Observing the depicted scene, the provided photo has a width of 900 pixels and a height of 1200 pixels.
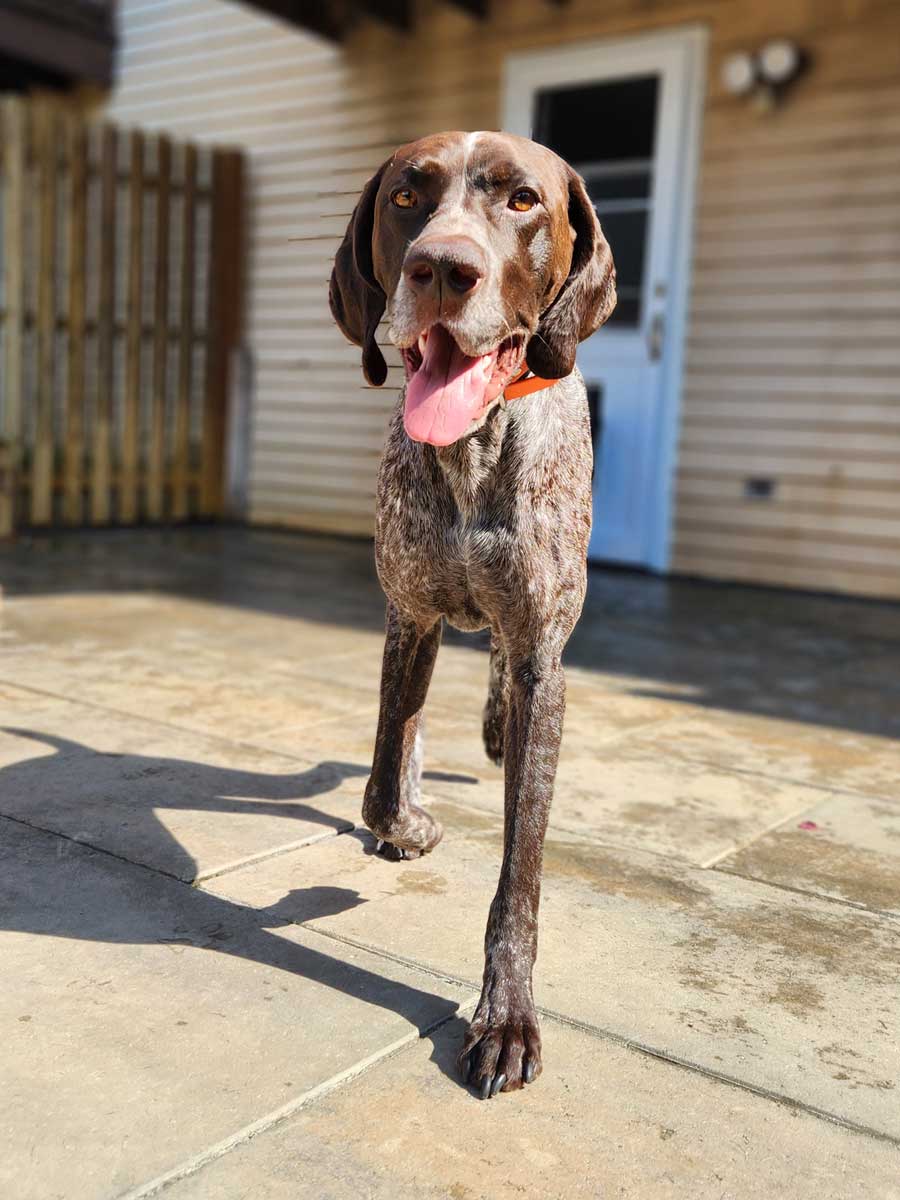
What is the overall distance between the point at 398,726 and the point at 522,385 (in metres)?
0.75

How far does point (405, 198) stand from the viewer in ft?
6.40

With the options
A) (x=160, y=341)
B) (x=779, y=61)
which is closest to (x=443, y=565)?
(x=779, y=61)

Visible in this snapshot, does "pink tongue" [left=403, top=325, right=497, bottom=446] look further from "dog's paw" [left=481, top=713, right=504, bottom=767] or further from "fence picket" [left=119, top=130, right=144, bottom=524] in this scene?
"fence picket" [left=119, top=130, right=144, bottom=524]

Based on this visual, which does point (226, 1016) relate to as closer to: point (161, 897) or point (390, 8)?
point (161, 897)

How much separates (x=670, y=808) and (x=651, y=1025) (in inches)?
46.7

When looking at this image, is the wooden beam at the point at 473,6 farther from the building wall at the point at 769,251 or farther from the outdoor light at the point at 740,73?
the outdoor light at the point at 740,73

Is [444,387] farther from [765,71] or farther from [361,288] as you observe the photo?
[765,71]

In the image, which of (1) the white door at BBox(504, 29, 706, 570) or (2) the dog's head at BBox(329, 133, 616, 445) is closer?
(2) the dog's head at BBox(329, 133, 616, 445)

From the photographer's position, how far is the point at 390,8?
8.47 m

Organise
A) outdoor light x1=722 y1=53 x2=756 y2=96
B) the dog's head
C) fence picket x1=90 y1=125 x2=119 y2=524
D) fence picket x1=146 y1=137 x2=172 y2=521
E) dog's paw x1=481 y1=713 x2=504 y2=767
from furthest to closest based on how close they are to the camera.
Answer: fence picket x1=146 y1=137 x2=172 y2=521
fence picket x1=90 y1=125 x2=119 y2=524
outdoor light x1=722 y1=53 x2=756 y2=96
dog's paw x1=481 y1=713 x2=504 y2=767
the dog's head

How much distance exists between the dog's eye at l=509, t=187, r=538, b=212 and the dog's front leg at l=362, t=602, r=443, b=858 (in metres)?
0.82

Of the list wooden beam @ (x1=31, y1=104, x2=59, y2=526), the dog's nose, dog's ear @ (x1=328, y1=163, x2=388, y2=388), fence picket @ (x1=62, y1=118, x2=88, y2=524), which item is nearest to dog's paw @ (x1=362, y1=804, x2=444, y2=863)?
dog's ear @ (x1=328, y1=163, x2=388, y2=388)

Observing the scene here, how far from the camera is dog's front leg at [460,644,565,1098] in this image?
1729mm

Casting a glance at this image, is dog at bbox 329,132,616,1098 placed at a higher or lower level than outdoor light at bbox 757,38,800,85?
lower
